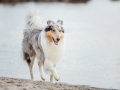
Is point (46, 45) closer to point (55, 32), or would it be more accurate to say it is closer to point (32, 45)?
point (55, 32)

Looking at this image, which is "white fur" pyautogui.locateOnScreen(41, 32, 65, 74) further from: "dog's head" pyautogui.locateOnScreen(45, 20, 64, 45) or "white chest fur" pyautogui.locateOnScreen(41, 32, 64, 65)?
"dog's head" pyautogui.locateOnScreen(45, 20, 64, 45)

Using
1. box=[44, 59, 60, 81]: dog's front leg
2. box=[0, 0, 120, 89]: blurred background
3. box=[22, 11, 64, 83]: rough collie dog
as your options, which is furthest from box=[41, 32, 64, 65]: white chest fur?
box=[0, 0, 120, 89]: blurred background

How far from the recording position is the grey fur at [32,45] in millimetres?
10438

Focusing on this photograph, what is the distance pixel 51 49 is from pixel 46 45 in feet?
0.52

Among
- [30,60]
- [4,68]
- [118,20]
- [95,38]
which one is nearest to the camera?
[30,60]

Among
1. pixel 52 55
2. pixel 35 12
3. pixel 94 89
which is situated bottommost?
pixel 94 89

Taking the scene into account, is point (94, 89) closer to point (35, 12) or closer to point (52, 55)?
point (52, 55)

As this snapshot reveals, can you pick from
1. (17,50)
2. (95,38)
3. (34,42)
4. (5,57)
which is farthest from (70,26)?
(34,42)

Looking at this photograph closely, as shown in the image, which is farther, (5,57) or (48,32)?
(5,57)

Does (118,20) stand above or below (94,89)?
above

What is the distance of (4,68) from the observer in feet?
42.7

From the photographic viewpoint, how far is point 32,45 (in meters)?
10.9

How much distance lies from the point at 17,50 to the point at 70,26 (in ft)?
32.4

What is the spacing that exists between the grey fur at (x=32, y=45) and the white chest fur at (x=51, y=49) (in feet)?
0.65
